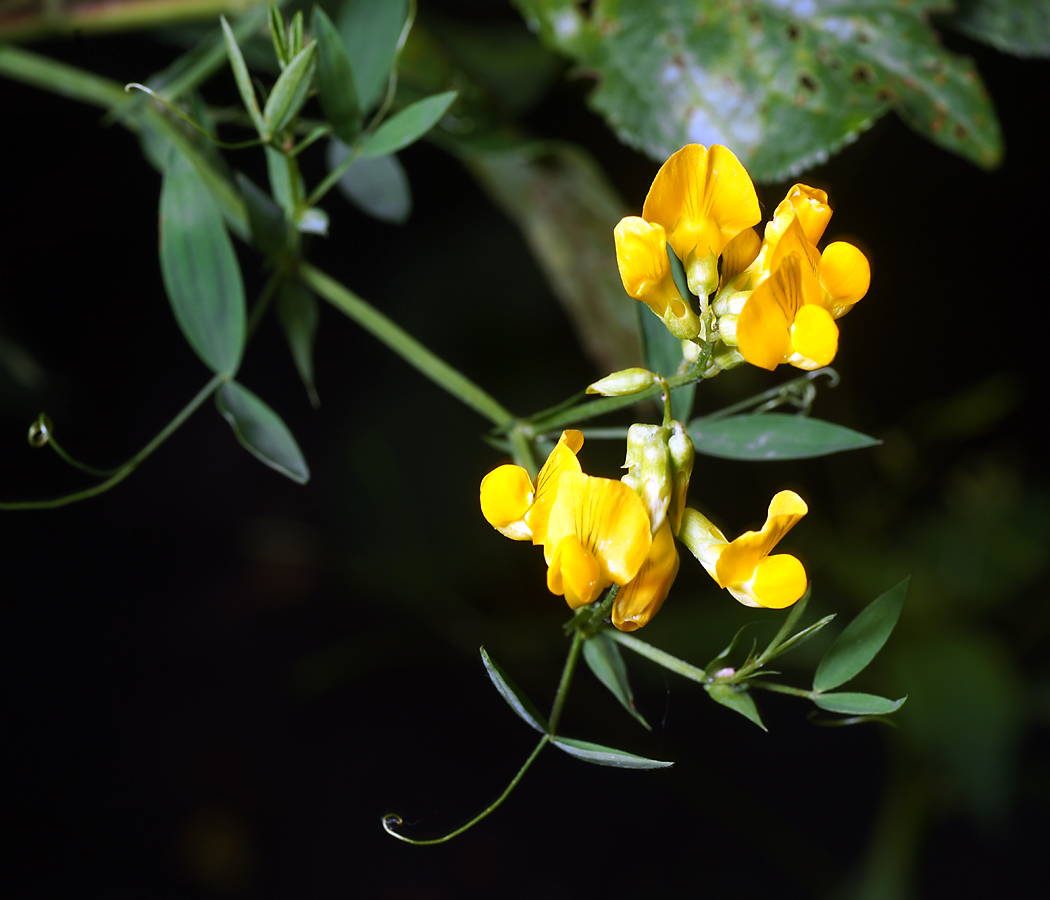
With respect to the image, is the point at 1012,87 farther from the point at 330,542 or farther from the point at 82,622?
the point at 82,622

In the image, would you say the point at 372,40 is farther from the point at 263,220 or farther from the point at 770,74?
the point at 770,74

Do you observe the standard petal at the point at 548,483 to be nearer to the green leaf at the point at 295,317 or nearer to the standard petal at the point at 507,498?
the standard petal at the point at 507,498

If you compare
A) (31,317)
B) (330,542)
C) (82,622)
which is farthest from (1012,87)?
(82,622)

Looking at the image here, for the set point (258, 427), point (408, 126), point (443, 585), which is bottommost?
point (443, 585)

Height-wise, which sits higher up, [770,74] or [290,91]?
[290,91]

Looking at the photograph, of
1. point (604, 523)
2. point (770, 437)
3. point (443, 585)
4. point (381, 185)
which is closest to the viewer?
point (604, 523)

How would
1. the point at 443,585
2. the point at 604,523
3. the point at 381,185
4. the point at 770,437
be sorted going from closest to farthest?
1. the point at 604,523
2. the point at 770,437
3. the point at 381,185
4. the point at 443,585

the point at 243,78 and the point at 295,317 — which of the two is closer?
the point at 243,78

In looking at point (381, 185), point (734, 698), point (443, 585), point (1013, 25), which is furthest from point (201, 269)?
point (443, 585)
